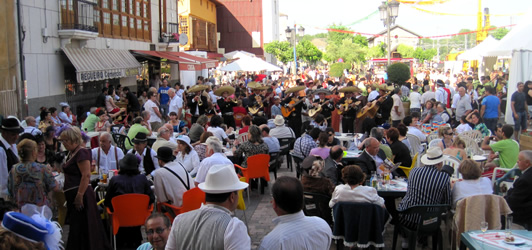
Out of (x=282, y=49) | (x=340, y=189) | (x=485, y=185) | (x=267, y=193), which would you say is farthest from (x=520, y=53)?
(x=282, y=49)

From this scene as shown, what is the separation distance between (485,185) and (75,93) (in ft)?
45.8

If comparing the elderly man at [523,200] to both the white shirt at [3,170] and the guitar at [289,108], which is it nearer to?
the white shirt at [3,170]

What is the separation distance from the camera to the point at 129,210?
6.55 metres

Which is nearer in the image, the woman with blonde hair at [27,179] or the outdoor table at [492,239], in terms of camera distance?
the outdoor table at [492,239]

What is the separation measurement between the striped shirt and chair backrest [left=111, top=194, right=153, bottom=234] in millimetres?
3111

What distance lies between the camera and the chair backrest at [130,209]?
6477 mm

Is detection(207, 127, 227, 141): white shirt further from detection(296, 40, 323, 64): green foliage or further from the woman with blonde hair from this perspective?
detection(296, 40, 323, 64): green foliage

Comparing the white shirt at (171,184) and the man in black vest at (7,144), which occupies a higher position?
the man in black vest at (7,144)

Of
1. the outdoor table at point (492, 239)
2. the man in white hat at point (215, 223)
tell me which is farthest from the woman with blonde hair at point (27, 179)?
the outdoor table at point (492, 239)

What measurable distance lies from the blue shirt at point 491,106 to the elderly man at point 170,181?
402 inches

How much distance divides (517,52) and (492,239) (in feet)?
43.7

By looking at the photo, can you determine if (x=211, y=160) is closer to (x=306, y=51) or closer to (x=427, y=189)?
(x=427, y=189)

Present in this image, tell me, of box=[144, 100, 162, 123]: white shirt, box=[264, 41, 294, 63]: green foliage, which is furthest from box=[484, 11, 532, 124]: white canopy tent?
box=[264, 41, 294, 63]: green foliage

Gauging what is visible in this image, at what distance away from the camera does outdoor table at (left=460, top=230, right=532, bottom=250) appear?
5043 mm
